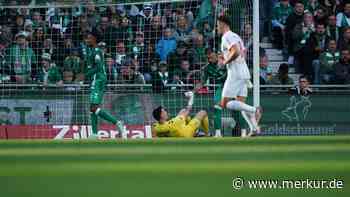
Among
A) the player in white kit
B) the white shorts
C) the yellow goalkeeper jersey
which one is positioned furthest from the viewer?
the white shorts

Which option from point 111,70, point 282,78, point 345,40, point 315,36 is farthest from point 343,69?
point 111,70

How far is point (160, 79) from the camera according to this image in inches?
562

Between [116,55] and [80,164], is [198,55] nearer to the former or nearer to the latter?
[116,55]

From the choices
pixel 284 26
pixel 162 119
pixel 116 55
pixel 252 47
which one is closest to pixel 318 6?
pixel 284 26

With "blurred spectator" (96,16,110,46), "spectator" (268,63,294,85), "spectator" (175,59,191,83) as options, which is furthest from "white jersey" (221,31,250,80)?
"blurred spectator" (96,16,110,46)

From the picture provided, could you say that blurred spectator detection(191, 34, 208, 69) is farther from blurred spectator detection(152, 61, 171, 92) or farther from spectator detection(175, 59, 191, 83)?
blurred spectator detection(152, 61, 171, 92)

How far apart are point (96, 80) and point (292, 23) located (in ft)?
13.7

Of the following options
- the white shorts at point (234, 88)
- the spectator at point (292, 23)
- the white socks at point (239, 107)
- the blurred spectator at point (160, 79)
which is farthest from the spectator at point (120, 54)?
the spectator at point (292, 23)

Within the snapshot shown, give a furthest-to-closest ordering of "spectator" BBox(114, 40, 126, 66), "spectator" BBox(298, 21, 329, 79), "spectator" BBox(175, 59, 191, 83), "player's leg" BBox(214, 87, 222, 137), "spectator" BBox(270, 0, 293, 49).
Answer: "spectator" BBox(270, 0, 293, 49) < "spectator" BBox(298, 21, 329, 79) < "spectator" BBox(114, 40, 126, 66) < "spectator" BBox(175, 59, 191, 83) < "player's leg" BBox(214, 87, 222, 137)

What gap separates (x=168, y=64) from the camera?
14539 millimetres

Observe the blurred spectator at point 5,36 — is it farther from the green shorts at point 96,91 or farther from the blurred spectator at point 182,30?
the blurred spectator at point 182,30

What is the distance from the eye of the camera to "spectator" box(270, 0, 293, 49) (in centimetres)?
1566

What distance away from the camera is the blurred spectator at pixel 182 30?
47.0 feet

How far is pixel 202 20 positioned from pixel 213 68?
3.00 ft
